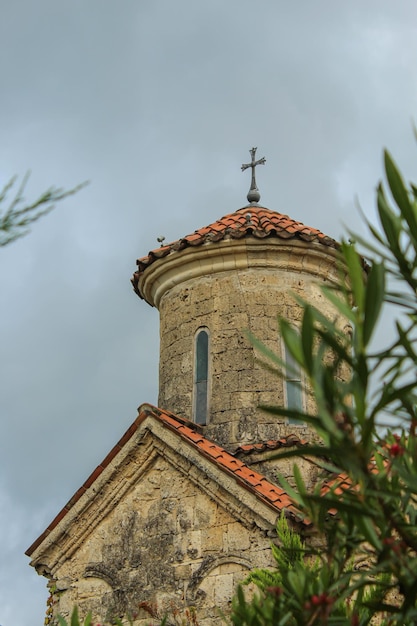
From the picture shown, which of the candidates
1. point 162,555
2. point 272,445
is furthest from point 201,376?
point 162,555

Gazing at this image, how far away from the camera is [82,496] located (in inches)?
398

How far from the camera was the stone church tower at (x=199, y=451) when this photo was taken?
9.08 m

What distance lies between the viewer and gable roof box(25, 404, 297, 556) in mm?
9000

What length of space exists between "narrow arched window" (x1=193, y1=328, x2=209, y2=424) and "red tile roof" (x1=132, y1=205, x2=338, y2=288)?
3.50 feet

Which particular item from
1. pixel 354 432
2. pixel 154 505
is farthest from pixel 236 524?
pixel 354 432

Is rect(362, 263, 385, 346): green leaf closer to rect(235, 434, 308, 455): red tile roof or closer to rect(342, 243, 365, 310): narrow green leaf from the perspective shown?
rect(342, 243, 365, 310): narrow green leaf

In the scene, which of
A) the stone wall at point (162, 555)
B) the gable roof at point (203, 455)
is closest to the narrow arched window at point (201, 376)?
the gable roof at point (203, 455)

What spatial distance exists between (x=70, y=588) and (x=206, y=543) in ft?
5.68

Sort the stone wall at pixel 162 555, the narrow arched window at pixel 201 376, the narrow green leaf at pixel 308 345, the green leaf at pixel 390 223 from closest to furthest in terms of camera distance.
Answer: the narrow green leaf at pixel 308 345, the green leaf at pixel 390 223, the stone wall at pixel 162 555, the narrow arched window at pixel 201 376

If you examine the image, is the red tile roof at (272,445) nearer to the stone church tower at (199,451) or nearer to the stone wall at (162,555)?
the stone church tower at (199,451)

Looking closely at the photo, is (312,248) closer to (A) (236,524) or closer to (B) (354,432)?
(A) (236,524)

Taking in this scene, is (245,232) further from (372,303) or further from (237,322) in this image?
(372,303)

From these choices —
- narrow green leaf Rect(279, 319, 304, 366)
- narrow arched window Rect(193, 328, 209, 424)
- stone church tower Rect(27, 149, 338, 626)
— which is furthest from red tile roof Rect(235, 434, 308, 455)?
narrow green leaf Rect(279, 319, 304, 366)

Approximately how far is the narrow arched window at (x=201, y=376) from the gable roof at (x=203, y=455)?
0.31 m
